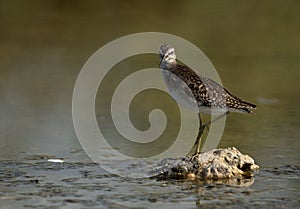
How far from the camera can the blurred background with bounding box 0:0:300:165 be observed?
872cm

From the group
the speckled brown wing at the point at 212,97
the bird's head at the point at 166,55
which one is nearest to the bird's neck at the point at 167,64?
the bird's head at the point at 166,55

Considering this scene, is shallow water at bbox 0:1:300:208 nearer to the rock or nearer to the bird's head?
the rock

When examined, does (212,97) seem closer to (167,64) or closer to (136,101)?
(167,64)

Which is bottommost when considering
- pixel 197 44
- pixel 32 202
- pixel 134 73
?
pixel 32 202

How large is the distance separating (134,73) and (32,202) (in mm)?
4928

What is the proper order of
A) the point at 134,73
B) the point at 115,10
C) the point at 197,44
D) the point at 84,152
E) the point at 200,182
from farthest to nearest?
the point at 115,10
the point at 197,44
the point at 134,73
the point at 84,152
the point at 200,182

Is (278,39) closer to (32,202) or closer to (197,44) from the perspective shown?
(197,44)

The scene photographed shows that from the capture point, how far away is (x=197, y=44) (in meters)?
12.7

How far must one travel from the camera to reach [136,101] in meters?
10.2

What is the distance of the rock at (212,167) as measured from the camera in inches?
286

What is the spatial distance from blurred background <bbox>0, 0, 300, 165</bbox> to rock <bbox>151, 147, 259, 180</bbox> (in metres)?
0.43

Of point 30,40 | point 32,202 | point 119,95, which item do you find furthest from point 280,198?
point 30,40

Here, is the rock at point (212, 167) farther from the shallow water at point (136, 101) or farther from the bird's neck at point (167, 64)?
the bird's neck at point (167, 64)

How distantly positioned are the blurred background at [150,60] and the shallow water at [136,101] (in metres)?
0.02
